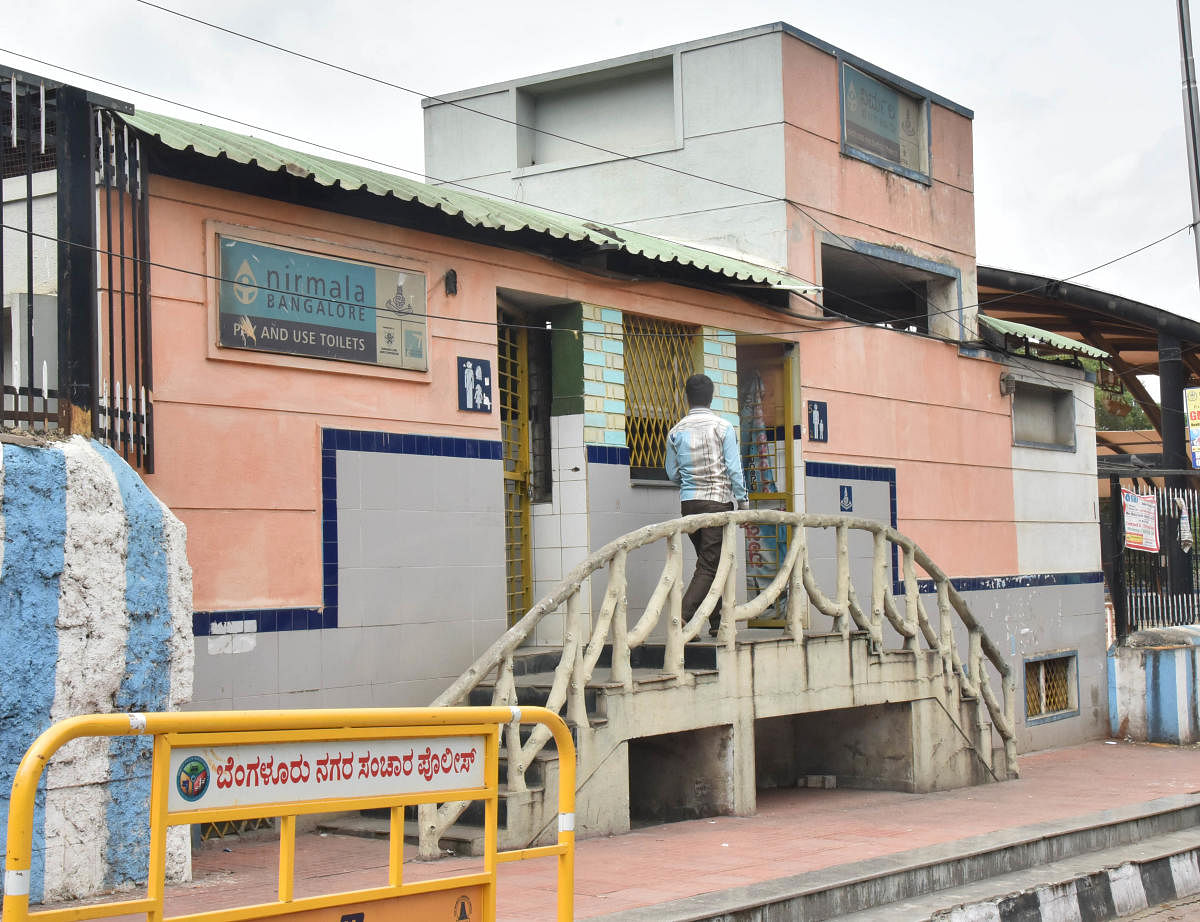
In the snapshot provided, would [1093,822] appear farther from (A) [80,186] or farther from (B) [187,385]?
(A) [80,186]

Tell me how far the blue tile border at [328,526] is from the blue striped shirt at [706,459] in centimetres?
177

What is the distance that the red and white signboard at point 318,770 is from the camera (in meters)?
3.81

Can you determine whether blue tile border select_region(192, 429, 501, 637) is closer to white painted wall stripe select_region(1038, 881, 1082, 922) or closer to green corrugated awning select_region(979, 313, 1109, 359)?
white painted wall stripe select_region(1038, 881, 1082, 922)

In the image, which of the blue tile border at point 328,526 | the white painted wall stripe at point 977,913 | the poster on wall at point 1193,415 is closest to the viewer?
the white painted wall stripe at point 977,913

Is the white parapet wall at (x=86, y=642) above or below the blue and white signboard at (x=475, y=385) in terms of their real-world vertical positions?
below

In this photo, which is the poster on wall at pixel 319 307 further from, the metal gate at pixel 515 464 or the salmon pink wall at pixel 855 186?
the salmon pink wall at pixel 855 186

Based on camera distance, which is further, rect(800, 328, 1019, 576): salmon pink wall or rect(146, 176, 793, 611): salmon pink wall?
rect(800, 328, 1019, 576): salmon pink wall

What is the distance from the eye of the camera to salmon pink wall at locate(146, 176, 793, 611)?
26.1 feet

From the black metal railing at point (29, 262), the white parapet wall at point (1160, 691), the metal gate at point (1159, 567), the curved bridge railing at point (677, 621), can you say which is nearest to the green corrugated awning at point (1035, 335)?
the metal gate at point (1159, 567)

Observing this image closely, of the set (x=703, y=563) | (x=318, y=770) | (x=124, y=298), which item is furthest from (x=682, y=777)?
(x=318, y=770)

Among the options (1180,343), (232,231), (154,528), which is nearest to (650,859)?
(154,528)

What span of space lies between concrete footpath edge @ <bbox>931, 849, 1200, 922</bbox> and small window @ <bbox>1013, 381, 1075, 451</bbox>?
7852 mm

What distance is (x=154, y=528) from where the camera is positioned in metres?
6.79

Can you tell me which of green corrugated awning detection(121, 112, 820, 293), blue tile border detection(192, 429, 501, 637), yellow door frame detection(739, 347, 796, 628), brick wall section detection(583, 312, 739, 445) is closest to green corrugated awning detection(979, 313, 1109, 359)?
yellow door frame detection(739, 347, 796, 628)
